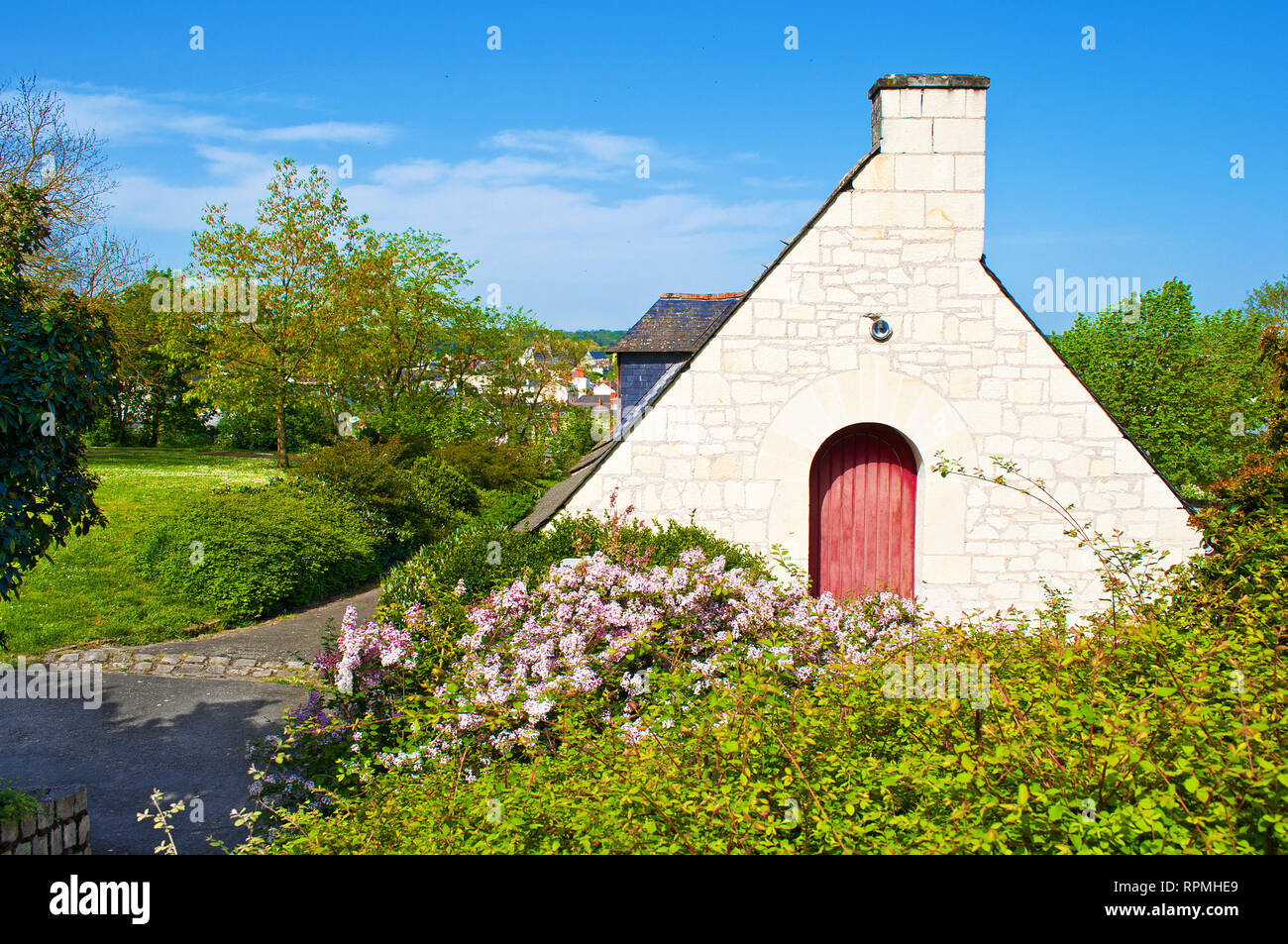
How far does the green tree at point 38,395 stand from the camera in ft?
14.9

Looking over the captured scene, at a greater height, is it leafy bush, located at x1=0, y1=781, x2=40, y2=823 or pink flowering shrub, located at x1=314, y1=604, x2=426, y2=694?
pink flowering shrub, located at x1=314, y1=604, x2=426, y2=694

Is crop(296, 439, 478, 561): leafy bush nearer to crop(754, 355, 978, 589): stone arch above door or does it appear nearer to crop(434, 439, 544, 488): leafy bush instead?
crop(434, 439, 544, 488): leafy bush

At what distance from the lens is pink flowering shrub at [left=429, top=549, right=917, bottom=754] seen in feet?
15.9

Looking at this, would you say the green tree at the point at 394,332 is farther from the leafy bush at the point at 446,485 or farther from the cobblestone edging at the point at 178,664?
the cobblestone edging at the point at 178,664

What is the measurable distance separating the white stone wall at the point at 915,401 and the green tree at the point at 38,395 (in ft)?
12.6

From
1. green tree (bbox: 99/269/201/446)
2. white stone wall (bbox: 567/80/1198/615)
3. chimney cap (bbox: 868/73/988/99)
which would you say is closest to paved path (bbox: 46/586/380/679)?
white stone wall (bbox: 567/80/1198/615)

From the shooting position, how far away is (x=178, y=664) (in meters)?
9.68

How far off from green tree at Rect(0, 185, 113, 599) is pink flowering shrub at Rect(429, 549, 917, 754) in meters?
2.61

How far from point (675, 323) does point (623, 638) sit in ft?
46.3

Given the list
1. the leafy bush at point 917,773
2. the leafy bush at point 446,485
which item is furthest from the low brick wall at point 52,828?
the leafy bush at point 446,485

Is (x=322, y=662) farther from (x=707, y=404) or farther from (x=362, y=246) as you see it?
(x=362, y=246)
